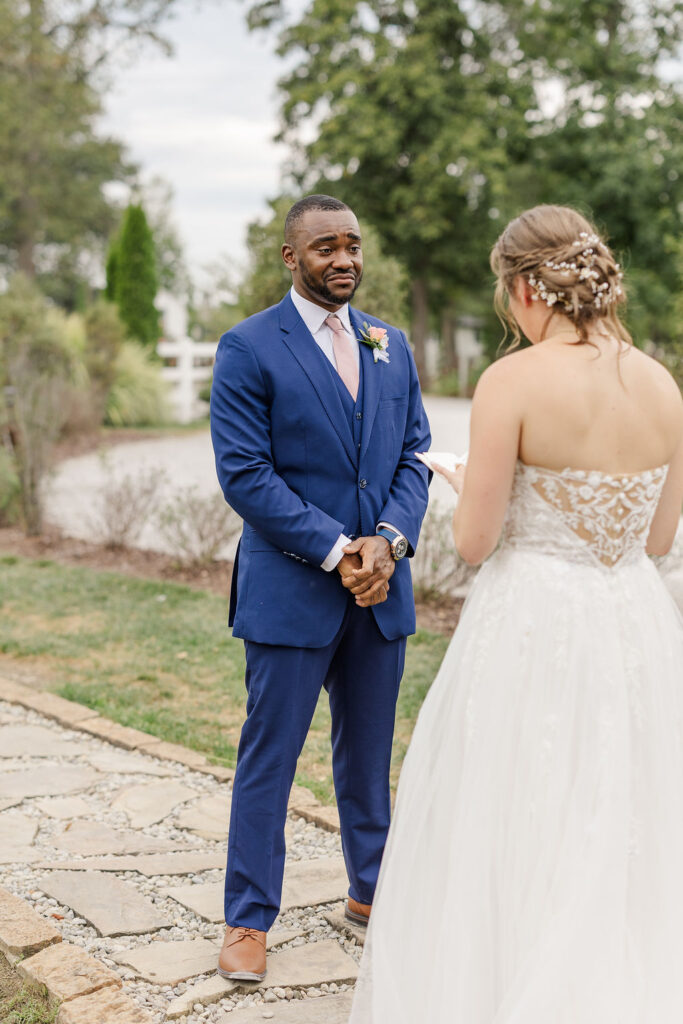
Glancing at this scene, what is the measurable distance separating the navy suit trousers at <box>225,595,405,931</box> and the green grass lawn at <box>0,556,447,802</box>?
4.79 feet

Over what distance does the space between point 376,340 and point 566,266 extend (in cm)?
93

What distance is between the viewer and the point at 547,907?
7.78ft

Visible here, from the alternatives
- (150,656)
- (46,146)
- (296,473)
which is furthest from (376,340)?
(46,146)

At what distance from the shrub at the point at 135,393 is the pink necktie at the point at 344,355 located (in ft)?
60.4

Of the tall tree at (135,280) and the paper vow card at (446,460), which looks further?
the tall tree at (135,280)

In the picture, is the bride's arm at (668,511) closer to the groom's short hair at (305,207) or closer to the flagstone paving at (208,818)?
the groom's short hair at (305,207)

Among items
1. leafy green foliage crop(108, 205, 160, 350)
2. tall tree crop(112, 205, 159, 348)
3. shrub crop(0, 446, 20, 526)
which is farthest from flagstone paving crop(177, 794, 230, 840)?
tall tree crop(112, 205, 159, 348)

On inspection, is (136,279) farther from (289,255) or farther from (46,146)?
(289,255)

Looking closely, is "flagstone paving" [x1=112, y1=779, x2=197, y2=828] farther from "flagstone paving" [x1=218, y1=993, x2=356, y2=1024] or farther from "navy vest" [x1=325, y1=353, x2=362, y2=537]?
"navy vest" [x1=325, y1=353, x2=362, y2=537]

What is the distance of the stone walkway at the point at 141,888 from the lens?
3.10 metres

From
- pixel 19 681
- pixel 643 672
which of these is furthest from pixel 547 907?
pixel 19 681

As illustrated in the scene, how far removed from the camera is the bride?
7.77 ft

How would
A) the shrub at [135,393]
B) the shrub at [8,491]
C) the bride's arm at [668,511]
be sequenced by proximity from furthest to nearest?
the shrub at [135,393], the shrub at [8,491], the bride's arm at [668,511]

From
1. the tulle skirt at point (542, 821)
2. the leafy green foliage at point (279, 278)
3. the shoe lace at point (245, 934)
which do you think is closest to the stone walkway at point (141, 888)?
the shoe lace at point (245, 934)
